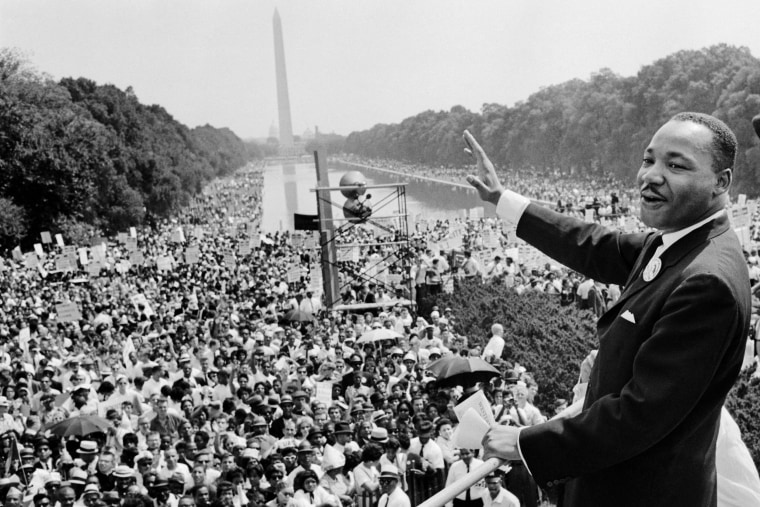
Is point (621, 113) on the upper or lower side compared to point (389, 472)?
upper

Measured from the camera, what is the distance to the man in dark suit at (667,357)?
1.94 m

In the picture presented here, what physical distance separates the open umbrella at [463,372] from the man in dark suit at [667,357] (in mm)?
7696

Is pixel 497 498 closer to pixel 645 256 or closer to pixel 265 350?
pixel 645 256

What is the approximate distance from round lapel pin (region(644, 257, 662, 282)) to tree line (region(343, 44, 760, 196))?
124 feet

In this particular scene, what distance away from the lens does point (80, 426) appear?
A: 9.13m

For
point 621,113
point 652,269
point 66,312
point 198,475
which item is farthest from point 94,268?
point 621,113

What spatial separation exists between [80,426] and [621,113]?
54070 millimetres

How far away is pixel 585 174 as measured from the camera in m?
70.7

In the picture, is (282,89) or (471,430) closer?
(471,430)

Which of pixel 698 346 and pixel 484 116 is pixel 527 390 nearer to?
pixel 698 346

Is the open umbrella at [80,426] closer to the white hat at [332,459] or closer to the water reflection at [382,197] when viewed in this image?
the white hat at [332,459]

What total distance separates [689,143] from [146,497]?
245 inches

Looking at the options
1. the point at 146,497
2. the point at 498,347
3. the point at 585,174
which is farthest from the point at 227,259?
the point at 585,174

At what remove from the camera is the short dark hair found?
2.11 metres
